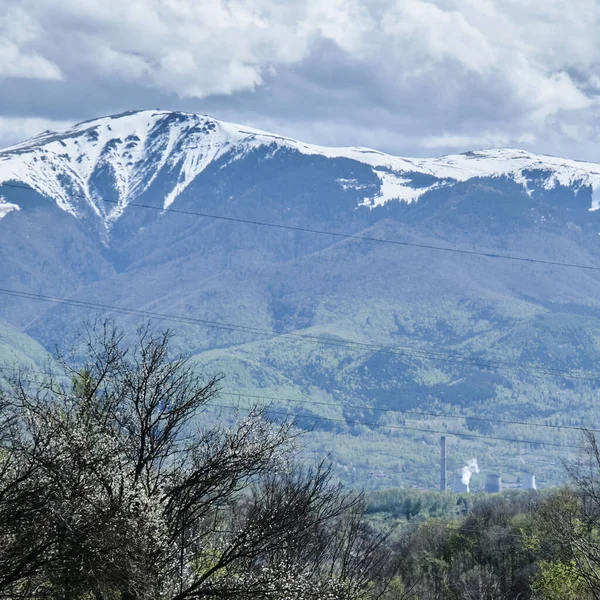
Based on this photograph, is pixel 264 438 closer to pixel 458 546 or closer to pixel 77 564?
pixel 77 564

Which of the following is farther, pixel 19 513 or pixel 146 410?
pixel 146 410

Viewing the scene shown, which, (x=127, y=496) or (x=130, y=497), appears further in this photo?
(x=130, y=497)

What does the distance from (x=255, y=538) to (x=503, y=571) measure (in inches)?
2792

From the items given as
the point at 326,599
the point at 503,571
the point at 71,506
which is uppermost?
the point at 71,506

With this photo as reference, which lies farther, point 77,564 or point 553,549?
point 553,549

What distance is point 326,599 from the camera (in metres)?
27.6

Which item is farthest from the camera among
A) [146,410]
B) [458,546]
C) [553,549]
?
[458,546]

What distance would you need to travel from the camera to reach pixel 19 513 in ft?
74.8

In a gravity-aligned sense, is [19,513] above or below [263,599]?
above

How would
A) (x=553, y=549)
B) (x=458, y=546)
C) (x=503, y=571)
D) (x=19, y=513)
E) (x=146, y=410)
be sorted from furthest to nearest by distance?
(x=458, y=546), (x=503, y=571), (x=553, y=549), (x=146, y=410), (x=19, y=513)

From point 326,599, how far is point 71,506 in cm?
664

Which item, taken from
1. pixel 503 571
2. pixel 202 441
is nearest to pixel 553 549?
pixel 503 571

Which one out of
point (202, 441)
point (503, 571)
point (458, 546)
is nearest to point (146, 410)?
point (202, 441)

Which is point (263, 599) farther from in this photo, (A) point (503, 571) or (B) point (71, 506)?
(A) point (503, 571)
